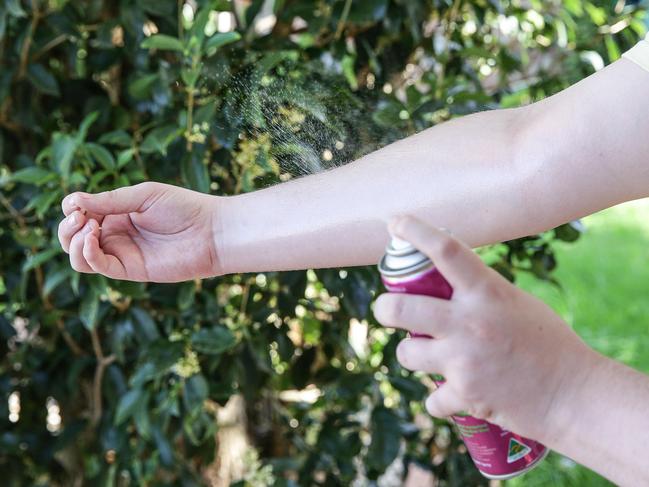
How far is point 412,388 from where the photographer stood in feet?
5.15

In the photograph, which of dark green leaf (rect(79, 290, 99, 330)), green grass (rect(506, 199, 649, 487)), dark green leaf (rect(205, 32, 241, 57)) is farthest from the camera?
green grass (rect(506, 199, 649, 487))

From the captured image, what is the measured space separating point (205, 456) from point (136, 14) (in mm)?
820

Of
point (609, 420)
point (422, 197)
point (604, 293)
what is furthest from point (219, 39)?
point (604, 293)

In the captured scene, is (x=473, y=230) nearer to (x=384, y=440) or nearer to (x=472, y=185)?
(x=472, y=185)

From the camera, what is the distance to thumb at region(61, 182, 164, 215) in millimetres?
994

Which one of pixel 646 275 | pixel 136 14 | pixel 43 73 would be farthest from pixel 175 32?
pixel 646 275

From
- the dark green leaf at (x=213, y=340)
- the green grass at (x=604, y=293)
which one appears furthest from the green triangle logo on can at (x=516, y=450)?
the green grass at (x=604, y=293)

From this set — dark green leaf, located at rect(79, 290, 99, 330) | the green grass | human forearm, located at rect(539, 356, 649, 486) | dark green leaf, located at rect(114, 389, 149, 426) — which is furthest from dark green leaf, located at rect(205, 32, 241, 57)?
the green grass

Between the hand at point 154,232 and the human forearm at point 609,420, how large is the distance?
1.73 feet

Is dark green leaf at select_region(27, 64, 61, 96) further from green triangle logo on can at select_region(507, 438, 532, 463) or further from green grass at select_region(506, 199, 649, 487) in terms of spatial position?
green grass at select_region(506, 199, 649, 487)

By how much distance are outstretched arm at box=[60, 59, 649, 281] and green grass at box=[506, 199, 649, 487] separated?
1622 millimetres

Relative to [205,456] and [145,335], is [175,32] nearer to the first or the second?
[145,335]

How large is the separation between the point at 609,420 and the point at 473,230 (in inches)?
13.7

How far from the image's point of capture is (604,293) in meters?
3.58
